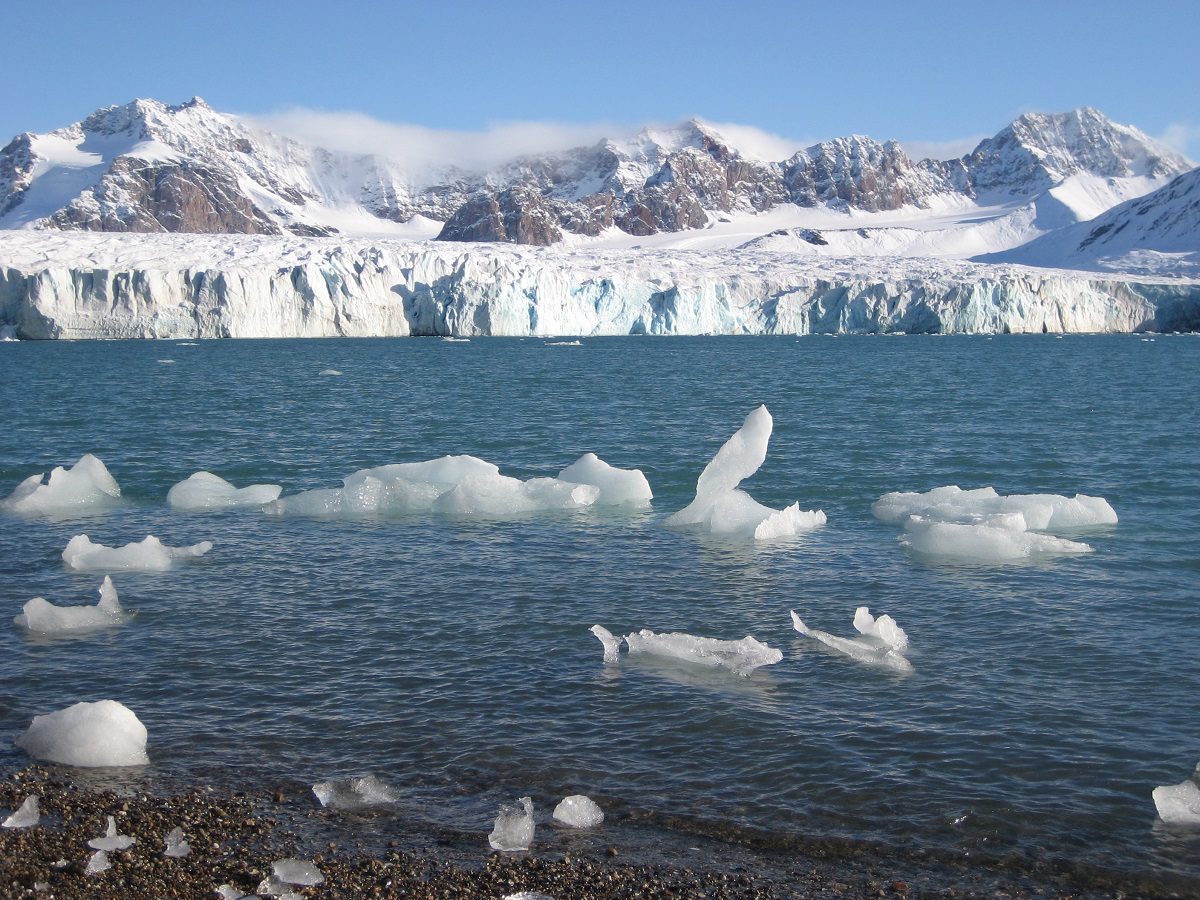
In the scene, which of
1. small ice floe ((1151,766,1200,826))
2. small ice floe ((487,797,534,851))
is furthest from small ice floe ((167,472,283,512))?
small ice floe ((1151,766,1200,826))

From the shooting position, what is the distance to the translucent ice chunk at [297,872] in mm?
5438

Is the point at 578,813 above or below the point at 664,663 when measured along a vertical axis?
below

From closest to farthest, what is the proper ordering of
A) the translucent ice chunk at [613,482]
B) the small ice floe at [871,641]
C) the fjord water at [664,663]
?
the fjord water at [664,663], the small ice floe at [871,641], the translucent ice chunk at [613,482]

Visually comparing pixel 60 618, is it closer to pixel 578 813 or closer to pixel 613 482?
pixel 578 813

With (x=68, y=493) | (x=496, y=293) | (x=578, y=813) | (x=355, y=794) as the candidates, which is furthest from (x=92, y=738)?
(x=496, y=293)

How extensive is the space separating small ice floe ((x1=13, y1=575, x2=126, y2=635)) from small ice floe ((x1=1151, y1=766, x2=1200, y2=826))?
8.24 meters

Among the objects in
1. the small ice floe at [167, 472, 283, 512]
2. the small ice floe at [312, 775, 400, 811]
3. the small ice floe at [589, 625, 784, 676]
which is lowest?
the small ice floe at [312, 775, 400, 811]

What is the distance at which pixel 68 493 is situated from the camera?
1560cm

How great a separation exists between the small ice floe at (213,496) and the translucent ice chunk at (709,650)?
27.0ft

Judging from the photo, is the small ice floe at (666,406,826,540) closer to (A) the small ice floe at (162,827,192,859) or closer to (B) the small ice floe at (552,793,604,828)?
(B) the small ice floe at (552,793,604,828)

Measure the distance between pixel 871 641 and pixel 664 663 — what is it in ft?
5.76

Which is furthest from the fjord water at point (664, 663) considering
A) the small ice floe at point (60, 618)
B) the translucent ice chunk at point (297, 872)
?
the translucent ice chunk at point (297, 872)

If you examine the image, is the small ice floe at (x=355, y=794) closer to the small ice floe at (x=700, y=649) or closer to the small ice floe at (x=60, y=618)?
the small ice floe at (x=700, y=649)

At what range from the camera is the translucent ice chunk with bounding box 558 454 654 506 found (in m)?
15.8
